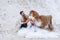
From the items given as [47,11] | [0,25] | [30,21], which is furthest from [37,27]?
[0,25]

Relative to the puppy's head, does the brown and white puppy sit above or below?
below

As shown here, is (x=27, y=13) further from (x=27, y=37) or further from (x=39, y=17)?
(x=27, y=37)

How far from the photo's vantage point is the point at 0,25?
1616 mm

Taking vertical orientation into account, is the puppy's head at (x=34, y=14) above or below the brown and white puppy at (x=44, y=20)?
above

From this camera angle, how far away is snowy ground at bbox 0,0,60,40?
1570 millimetres

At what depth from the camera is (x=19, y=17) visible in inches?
65.2

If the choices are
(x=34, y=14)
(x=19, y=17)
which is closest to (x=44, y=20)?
(x=34, y=14)

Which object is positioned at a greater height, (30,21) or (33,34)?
(30,21)

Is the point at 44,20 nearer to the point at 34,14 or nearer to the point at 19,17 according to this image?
the point at 34,14

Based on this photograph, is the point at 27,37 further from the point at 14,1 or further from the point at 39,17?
the point at 14,1

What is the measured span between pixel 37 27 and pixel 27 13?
16 cm

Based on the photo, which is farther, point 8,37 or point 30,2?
point 30,2

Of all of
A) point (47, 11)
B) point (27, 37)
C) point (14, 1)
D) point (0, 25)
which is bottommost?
point (27, 37)

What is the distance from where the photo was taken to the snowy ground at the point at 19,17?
1.57 metres
